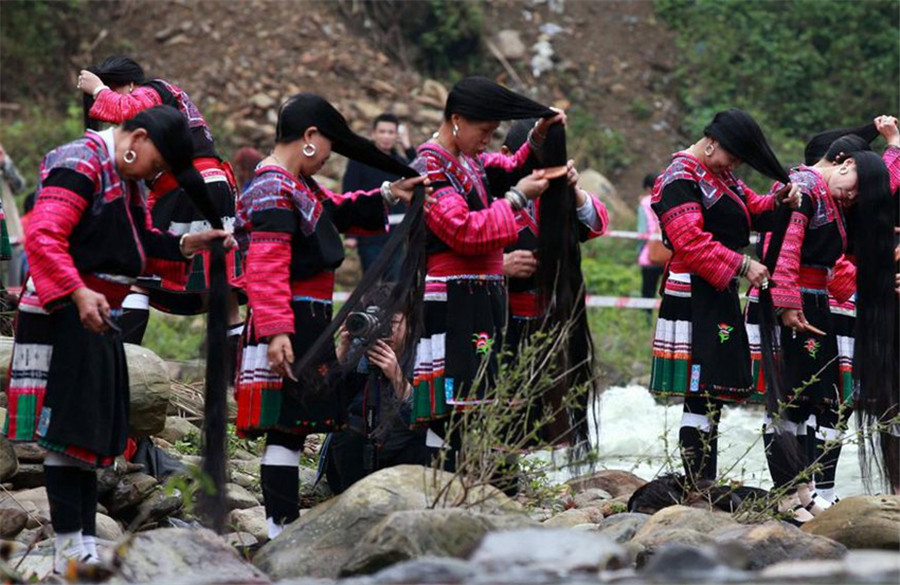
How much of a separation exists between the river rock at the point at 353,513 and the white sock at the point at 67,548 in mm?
616

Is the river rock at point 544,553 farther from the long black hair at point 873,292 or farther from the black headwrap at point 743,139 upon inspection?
the long black hair at point 873,292

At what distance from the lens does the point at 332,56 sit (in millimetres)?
18438

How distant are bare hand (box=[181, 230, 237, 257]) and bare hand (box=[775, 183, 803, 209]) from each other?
269cm

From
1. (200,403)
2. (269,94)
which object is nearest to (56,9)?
(269,94)

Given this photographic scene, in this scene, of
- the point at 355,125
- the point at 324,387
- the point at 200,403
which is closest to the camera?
the point at 324,387

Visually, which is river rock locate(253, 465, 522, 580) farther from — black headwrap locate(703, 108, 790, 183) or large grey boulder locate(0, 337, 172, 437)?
black headwrap locate(703, 108, 790, 183)

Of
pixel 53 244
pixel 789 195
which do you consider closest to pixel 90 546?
pixel 53 244

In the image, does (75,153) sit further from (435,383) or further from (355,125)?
(355,125)

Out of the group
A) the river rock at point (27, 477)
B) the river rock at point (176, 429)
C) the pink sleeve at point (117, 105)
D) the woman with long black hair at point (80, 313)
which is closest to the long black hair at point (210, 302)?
the woman with long black hair at point (80, 313)

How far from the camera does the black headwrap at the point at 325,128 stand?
5.94m

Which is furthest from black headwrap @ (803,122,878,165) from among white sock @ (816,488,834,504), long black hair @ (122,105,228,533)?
long black hair @ (122,105,228,533)

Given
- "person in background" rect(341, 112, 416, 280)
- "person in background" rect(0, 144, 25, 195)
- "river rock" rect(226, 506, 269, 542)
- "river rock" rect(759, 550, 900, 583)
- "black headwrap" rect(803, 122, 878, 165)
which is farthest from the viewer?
"person in background" rect(341, 112, 416, 280)

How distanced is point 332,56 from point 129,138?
13298 mm

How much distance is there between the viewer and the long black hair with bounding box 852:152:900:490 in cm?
757
